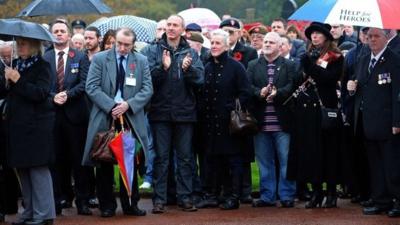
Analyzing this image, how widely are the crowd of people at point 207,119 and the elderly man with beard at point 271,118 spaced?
1 centimetres

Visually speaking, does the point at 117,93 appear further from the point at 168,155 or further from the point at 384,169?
the point at 384,169

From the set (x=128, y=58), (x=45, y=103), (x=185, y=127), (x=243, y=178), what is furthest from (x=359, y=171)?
(x=45, y=103)

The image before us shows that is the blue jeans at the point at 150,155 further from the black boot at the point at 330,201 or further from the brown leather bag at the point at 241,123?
the black boot at the point at 330,201

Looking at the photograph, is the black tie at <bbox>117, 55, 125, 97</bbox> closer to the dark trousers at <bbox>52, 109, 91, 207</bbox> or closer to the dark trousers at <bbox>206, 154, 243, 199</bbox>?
the dark trousers at <bbox>52, 109, 91, 207</bbox>

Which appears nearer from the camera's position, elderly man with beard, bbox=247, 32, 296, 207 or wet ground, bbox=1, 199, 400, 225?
wet ground, bbox=1, 199, 400, 225

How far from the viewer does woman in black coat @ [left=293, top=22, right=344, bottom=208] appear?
1257 cm

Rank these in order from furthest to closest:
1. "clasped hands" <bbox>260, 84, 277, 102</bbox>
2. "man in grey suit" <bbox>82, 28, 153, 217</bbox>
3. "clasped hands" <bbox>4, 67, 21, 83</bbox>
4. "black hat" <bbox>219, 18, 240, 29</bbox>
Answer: "black hat" <bbox>219, 18, 240, 29</bbox> → "clasped hands" <bbox>260, 84, 277, 102</bbox> → "man in grey suit" <bbox>82, 28, 153, 217</bbox> → "clasped hands" <bbox>4, 67, 21, 83</bbox>

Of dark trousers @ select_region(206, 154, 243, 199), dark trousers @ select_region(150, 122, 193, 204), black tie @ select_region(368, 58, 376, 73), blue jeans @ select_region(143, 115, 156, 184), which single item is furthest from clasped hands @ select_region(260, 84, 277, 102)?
blue jeans @ select_region(143, 115, 156, 184)

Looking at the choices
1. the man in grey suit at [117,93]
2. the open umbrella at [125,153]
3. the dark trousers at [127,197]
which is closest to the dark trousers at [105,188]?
the man in grey suit at [117,93]

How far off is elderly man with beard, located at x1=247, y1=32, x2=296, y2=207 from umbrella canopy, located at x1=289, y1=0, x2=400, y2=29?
4.46 ft

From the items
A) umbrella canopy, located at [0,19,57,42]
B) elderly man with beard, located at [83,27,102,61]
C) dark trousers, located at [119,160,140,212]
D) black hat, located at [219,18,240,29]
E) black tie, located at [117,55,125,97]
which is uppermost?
black hat, located at [219,18,240,29]

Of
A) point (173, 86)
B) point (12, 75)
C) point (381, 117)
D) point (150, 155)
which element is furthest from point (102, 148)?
point (381, 117)

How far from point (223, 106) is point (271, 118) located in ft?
2.23

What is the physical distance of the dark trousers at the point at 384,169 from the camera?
11.8m
